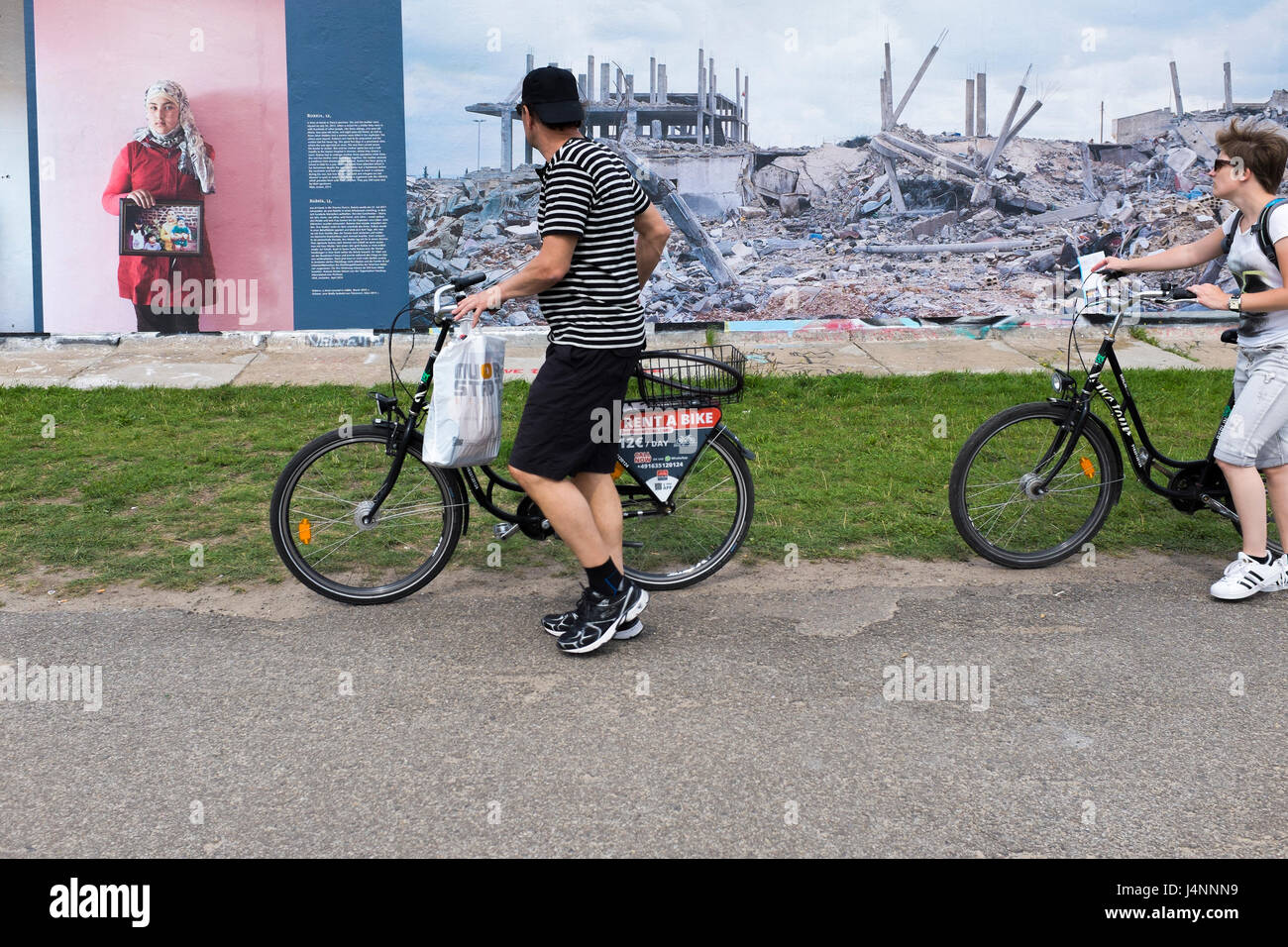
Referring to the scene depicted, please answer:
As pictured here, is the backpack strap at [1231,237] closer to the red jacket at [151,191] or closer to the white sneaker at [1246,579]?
the white sneaker at [1246,579]

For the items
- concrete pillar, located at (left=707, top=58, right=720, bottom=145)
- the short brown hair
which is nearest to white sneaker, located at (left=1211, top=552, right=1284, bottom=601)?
the short brown hair

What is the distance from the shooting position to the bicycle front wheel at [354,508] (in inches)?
179

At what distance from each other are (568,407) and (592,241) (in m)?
0.59

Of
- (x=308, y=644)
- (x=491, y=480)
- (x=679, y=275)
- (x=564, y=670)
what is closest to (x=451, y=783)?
(x=564, y=670)

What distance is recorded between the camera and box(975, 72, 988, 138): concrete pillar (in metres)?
11.6

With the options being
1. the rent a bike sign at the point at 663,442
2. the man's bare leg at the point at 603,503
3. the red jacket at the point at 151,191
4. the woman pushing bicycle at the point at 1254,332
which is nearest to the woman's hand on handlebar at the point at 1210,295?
the woman pushing bicycle at the point at 1254,332

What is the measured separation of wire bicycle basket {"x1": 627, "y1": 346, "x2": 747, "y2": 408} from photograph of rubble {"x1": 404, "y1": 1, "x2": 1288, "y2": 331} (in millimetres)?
6775

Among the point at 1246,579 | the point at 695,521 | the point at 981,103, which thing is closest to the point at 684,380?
the point at 695,521

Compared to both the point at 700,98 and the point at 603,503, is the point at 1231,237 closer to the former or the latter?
the point at 603,503

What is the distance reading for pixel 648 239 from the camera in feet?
14.4

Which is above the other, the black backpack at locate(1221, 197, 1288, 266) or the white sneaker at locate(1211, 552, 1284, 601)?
the black backpack at locate(1221, 197, 1288, 266)

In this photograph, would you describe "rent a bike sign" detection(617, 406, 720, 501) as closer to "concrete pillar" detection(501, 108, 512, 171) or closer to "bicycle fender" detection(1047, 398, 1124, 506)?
"bicycle fender" detection(1047, 398, 1124, 506)
